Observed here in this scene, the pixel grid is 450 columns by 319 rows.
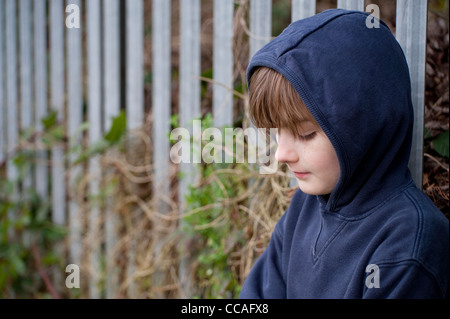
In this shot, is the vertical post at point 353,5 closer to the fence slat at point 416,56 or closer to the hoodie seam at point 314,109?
the fence slat at point 416,56

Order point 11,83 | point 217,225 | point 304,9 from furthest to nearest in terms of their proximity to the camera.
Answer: point 11,83, point 217,225, point 304,9

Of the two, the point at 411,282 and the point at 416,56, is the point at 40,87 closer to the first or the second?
the point at 416,56

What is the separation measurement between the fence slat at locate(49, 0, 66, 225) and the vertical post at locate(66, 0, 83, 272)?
0.32ft

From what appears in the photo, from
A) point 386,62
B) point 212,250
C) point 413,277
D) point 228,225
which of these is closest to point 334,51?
point 386,62

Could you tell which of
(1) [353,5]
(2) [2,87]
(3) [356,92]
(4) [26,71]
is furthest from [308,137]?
(2) [2,87]

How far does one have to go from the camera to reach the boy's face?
4.00 ft

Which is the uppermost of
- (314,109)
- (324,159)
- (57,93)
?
(57,93)

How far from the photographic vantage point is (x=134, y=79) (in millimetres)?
2707

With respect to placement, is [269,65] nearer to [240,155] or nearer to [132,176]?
[240,155]

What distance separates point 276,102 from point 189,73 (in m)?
1.16

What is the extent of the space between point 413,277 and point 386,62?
458 millimetres

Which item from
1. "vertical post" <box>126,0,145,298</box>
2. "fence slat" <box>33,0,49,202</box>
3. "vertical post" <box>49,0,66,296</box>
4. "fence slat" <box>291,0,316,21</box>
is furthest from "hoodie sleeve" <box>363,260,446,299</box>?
"fence slat" <box>33,0,49,202</box>

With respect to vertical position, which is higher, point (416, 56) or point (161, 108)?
point (416, 56)

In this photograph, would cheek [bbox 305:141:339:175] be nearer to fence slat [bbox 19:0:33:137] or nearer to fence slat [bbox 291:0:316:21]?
fence slat [bbox 291:0:316:21]
